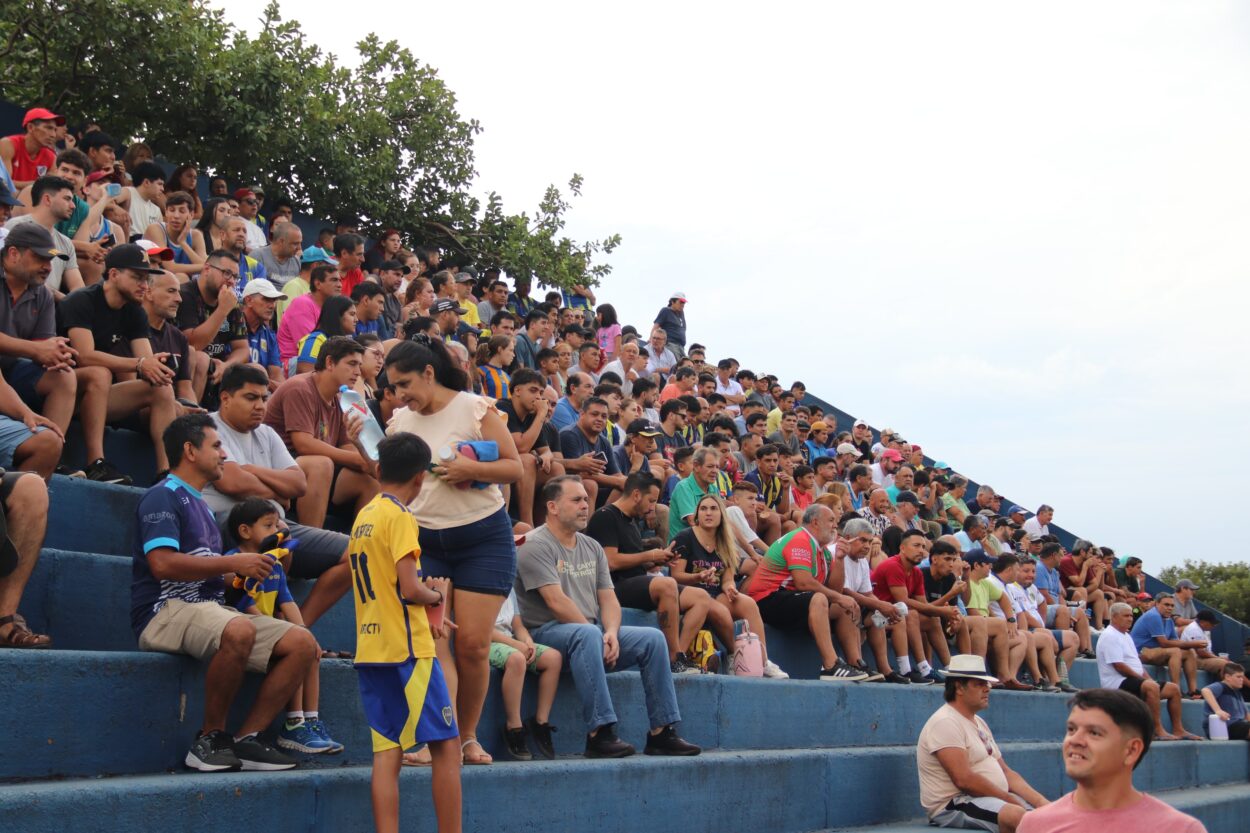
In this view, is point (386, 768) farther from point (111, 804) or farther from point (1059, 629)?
point (1059, 629)

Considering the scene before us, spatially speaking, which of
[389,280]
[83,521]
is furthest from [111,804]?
[389,280]

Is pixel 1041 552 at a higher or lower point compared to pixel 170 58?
lower

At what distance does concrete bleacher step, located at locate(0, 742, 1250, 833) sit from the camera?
13.6 feet

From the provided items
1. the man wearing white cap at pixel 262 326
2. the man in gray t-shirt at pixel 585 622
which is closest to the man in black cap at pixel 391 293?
the man wearing white cap at pixel 262 326

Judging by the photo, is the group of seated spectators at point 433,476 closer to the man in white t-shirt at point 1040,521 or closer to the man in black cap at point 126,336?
the man in black cap at point 126,336

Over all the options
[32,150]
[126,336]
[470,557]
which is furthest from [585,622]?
[32,150]

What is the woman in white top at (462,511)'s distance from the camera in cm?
536

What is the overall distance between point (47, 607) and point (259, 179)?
35.2 ft

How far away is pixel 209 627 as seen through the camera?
475 cm

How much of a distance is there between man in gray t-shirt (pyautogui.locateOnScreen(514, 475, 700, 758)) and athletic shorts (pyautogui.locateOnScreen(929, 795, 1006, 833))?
77.7 inches

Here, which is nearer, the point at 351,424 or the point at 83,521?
the point at 83,521

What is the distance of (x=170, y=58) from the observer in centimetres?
1305

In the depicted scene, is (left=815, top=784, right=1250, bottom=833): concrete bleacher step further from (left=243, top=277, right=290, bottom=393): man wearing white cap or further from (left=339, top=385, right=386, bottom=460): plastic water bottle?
(left=243, top=277, right=290, bottom=393): man wearing white cap

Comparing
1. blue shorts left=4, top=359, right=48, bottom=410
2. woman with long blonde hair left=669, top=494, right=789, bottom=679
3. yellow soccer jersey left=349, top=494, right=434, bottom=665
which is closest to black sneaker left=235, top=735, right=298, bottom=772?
yellow soccer jersey left=349, top=494, right=434, bottom=665
